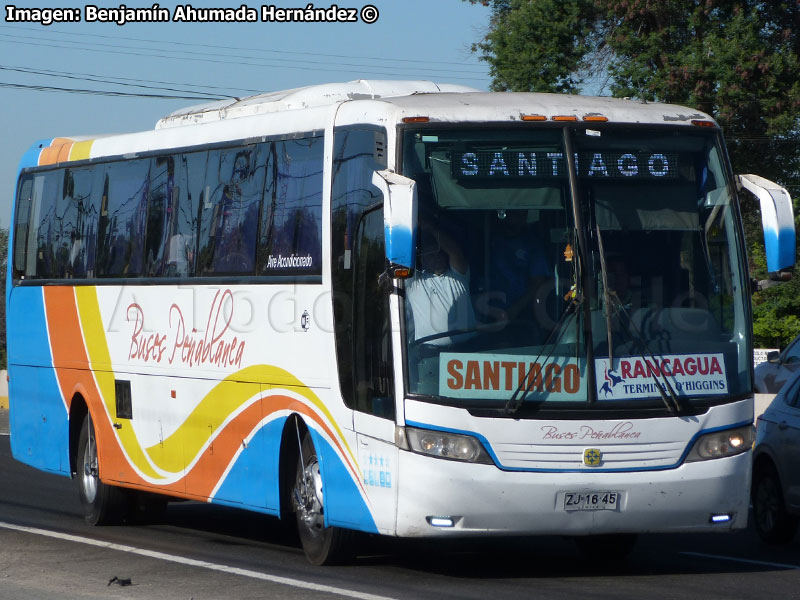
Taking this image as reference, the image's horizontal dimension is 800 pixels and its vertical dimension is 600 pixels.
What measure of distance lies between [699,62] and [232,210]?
25.1m

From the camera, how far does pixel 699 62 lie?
35.4 metres

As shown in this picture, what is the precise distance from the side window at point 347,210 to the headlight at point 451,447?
93 centimetres

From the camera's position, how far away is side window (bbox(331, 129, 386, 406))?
10266 millimetres

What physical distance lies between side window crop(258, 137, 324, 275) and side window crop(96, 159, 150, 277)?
7.91ft

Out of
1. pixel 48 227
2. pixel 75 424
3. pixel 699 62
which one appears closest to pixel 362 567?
pixel 75 424

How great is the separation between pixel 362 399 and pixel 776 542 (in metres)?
4.65

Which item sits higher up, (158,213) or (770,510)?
(158,213)

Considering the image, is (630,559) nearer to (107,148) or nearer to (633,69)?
(107,148)

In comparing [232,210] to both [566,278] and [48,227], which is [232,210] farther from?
[48,227]

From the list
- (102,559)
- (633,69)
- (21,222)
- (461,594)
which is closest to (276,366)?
(102,559)

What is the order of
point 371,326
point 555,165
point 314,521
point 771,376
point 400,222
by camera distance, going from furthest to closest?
point 771,376, point 314,521, point 371,326, point 555,165, point 400,222

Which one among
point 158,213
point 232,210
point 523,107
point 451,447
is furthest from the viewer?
point 158,213

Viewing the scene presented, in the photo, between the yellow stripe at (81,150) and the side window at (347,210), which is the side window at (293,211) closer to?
the side window at (347,210)

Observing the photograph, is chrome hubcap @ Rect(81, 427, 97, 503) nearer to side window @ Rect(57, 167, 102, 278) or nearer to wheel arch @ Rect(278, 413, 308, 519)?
side window @ Rect(57, 167, 102, 278)
